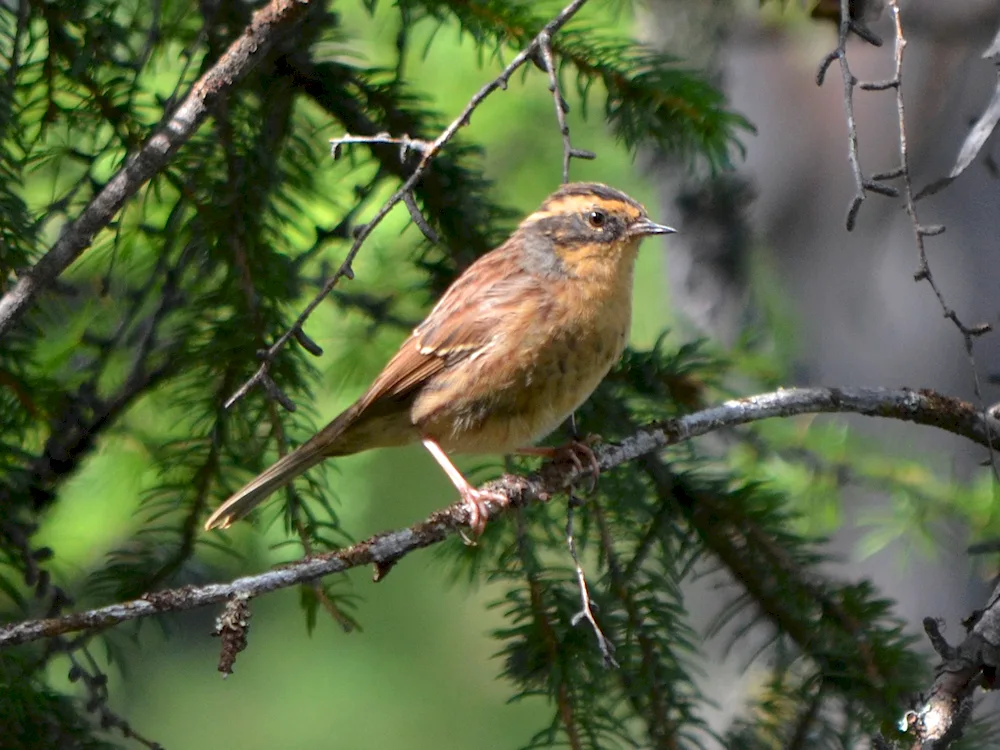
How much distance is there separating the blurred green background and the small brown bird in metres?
0.71

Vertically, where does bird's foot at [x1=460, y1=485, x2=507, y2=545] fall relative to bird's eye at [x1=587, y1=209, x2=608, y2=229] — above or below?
below

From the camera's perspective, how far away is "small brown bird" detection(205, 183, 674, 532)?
3.47 meters

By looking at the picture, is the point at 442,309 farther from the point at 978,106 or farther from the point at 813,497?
the point at 978,106

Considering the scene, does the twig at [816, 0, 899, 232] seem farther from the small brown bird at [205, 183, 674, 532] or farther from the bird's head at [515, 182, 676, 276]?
the bird's head at [515, 182, 676, 276]

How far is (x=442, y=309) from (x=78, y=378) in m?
1.14

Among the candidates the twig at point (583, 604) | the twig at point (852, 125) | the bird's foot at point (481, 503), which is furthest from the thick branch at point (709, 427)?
the twig at point (852, 125)

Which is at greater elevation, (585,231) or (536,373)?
(585,231)

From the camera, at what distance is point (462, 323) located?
3.71 metres

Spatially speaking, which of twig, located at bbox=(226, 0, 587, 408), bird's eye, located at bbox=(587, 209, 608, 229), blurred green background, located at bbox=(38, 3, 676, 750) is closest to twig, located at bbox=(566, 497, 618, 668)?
twig, located at bbox=(226, 0, 587, 408)

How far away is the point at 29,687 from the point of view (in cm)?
270

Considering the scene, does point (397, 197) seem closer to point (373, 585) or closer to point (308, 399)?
point (308, 399)

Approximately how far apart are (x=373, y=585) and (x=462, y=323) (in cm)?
432

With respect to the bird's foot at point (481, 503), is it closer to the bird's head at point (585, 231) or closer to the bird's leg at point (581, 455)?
the bird's leg at point (581, 455)

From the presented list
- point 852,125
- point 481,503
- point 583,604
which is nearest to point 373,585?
point 481,503
